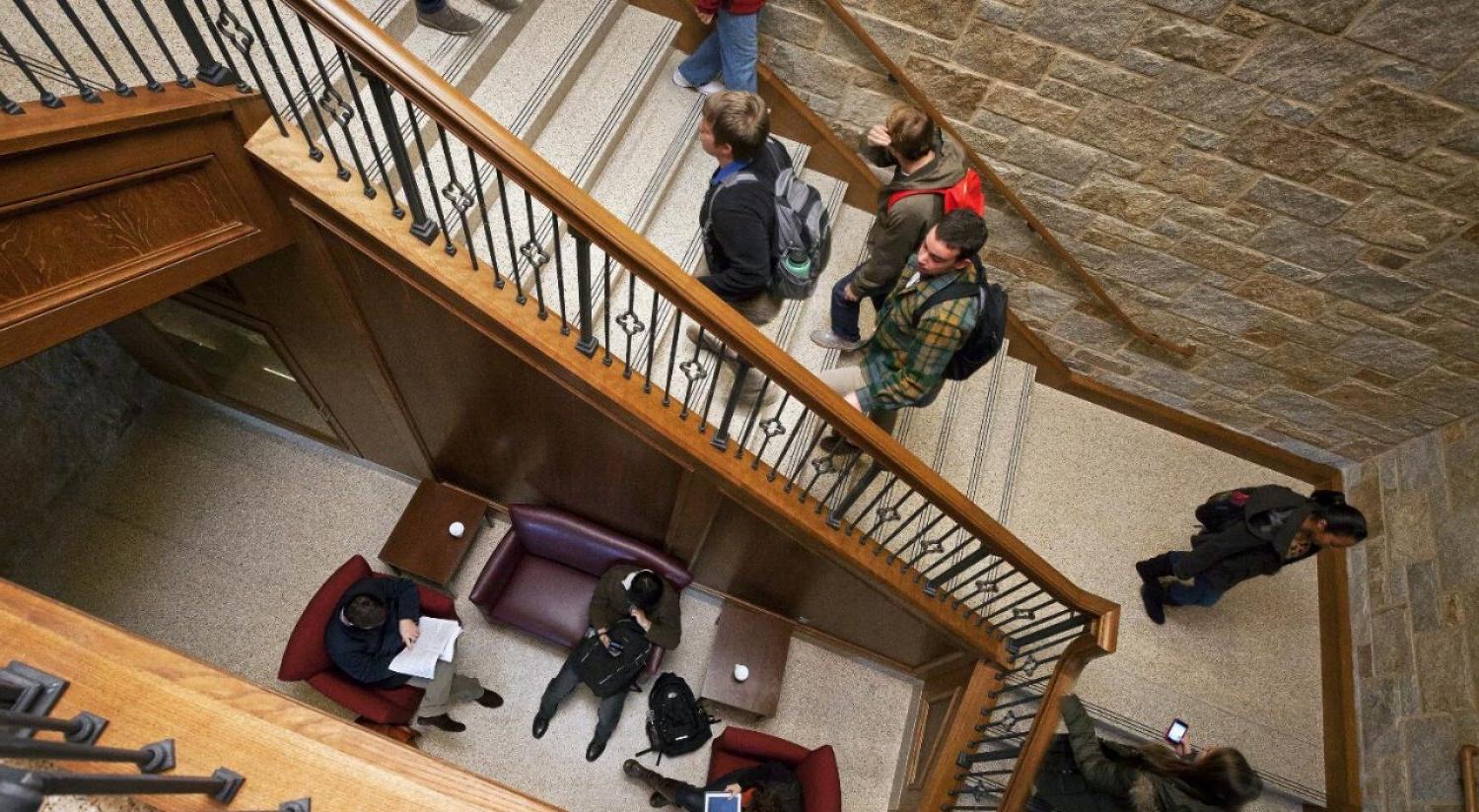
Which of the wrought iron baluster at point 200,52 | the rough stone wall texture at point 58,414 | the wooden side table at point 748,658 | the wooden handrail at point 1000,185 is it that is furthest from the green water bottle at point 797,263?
the rough stone wall texture at point 58,414

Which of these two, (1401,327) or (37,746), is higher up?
(1401,327)

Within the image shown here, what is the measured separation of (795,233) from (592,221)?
86 cm

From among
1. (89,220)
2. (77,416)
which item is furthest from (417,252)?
(77,416)

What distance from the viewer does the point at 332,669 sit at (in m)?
3.75

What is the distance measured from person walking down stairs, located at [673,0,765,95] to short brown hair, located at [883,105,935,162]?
914mm

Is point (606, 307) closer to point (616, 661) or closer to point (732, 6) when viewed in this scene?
point (732, 6)

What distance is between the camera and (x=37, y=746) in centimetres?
113

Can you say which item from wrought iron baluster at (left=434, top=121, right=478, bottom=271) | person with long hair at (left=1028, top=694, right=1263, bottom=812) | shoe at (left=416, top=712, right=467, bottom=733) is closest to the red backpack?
wrought iron baluster at (left=434, top=121, right=478, bottom=271)

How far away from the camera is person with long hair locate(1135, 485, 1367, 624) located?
11.6ft

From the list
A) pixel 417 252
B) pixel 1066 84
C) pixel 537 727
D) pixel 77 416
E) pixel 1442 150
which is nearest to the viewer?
pixel 417 252

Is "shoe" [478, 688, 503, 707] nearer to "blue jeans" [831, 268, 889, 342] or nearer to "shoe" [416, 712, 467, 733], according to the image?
"shoe" [416, 712, 467, 733]

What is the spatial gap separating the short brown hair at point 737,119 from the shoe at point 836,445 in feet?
4.22

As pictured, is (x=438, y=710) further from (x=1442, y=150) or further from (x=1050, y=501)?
(x=1442, y=150)

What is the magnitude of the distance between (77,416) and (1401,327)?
718 centimetres
